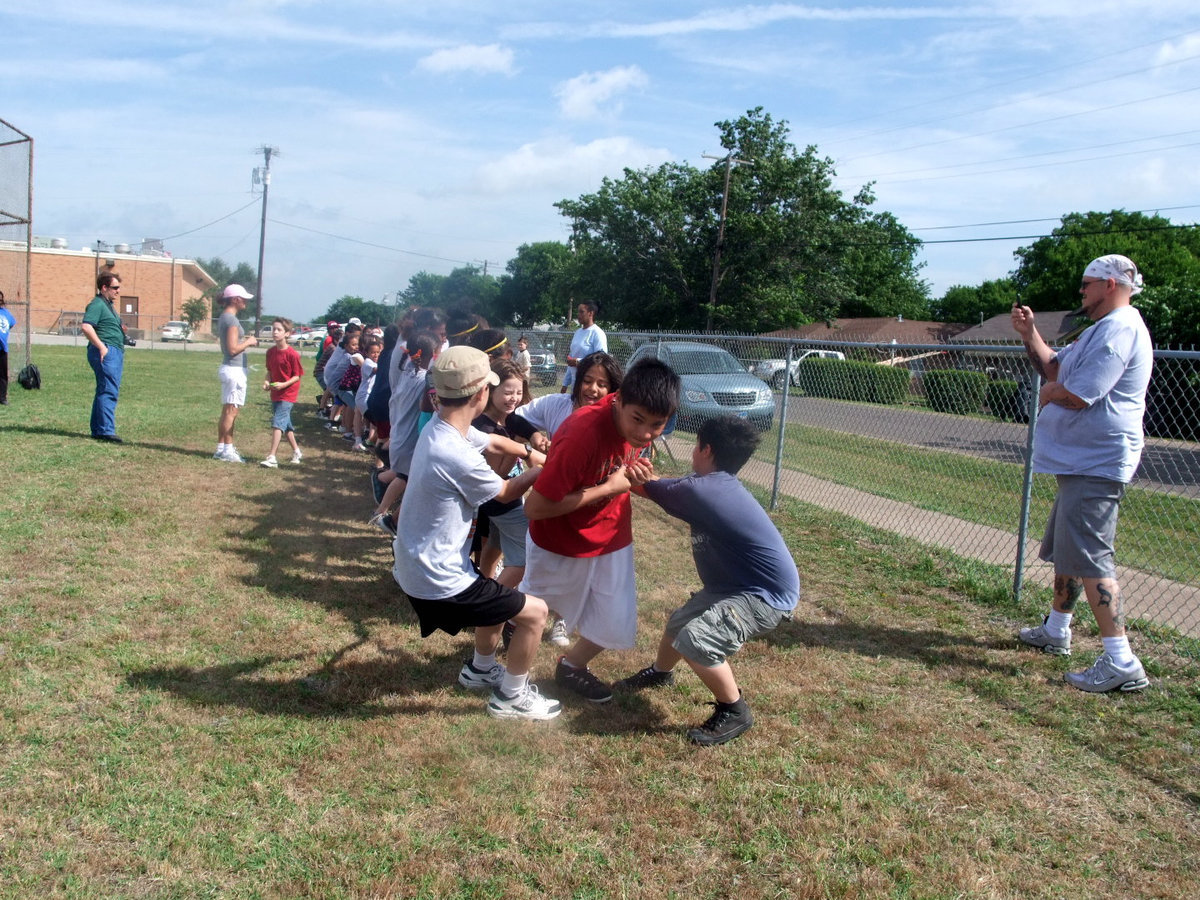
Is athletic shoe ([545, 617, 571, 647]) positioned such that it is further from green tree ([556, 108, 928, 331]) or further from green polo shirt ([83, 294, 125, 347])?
green tree ([556, 108, 928, 331])

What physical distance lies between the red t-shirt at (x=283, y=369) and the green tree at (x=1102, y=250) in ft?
102

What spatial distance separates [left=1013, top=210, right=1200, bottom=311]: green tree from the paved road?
90.9ft

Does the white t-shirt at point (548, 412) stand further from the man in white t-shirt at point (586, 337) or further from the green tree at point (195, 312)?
the green tree at point (195, 312)

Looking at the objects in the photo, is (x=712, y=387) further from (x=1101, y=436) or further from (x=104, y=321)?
(x=104, y=321)

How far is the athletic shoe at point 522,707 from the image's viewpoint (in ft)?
12.3

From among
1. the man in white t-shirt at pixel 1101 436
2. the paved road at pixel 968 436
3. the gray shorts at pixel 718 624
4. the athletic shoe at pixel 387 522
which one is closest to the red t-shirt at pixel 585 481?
the gray shorts at pixel 718 624

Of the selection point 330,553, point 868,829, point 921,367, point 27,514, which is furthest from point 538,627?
point 921,367

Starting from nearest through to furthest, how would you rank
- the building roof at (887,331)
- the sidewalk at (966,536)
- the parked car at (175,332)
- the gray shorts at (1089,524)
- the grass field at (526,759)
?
1. the grass field at (526,759)
2. the gray shorts at (1089,524)
3. the sidewalk at (966,536)
4. the parked car at (175,332)
5. the building roof at (887,331)

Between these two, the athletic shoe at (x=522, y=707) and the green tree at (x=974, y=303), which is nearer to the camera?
the athletic shoe at (x=522, y=707)

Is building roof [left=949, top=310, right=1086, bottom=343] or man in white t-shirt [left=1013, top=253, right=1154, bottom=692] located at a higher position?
building roof [left=949, top=310, right=1086, bottom=343]

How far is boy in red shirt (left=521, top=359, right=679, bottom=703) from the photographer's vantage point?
337 cm

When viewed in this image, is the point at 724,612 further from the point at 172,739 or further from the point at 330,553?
the point at 330,553

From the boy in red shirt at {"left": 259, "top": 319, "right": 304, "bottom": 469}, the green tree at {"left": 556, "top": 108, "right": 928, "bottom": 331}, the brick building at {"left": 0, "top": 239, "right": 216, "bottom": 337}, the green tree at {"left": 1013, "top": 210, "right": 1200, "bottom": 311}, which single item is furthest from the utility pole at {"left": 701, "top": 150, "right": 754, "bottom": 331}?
the brick building at {"left": 0, "top": 239, "right": 216, "bottom": 337}

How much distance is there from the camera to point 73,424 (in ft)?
37.0
